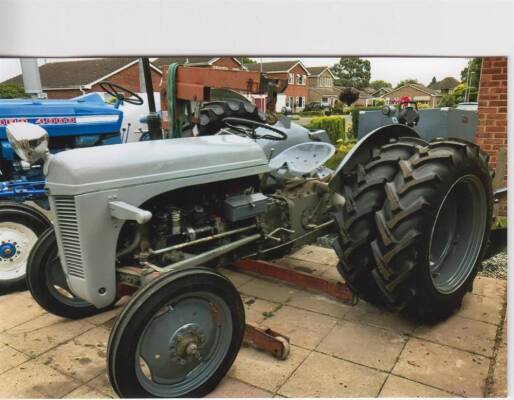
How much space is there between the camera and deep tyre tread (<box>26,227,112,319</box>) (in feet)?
8.50

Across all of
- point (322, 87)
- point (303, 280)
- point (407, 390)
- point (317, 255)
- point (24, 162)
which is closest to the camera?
point (407, 390)

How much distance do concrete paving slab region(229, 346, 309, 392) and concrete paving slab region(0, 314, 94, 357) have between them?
97cm

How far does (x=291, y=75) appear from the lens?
2211mm

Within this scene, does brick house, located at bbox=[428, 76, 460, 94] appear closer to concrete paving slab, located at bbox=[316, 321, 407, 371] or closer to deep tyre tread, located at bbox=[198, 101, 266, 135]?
deep tyre tread, located at bbox=[198, 101, 266, 135]

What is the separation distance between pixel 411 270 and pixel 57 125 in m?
3.01

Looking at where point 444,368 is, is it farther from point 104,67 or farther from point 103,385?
point 104,67

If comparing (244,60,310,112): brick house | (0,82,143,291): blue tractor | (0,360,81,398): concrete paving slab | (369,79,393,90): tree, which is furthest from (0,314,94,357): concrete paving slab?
(369,79,393,90): tree

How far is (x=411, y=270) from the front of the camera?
7.40 ft

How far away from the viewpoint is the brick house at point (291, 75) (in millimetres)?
1979

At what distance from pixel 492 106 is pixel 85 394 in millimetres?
2495

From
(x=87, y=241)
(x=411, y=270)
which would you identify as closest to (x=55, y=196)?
(x=87, y=241)

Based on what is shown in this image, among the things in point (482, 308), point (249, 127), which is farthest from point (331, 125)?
point (482, 308)

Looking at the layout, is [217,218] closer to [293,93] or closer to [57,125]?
[293,93]

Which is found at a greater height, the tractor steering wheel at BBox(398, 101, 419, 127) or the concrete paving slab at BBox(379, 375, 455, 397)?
the tractor steering wheel at BBox(398, 101, 419, 127)
